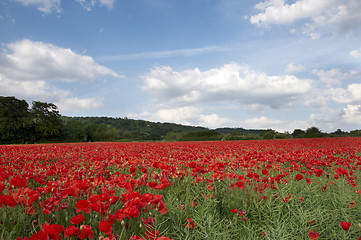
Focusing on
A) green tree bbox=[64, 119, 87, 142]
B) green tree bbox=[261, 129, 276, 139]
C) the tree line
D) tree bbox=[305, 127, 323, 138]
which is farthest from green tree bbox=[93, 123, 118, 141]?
tree bbox=[305, 127, 323, 138]

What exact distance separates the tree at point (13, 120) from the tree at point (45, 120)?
5.52 feet

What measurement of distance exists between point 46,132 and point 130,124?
2790 inches

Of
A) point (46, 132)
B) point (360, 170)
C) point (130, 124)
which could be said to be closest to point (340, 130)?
point (360, 170)

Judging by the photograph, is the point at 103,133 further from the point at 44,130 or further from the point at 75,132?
the point at 44,130

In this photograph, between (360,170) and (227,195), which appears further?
(360,170)

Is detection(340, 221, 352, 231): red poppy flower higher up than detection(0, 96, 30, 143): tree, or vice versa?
detection(0, 96, 30, 143): tree

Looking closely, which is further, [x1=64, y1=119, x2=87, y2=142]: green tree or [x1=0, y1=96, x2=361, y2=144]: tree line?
[x1=64, y1=119, x2=87, y2=142]: green tree

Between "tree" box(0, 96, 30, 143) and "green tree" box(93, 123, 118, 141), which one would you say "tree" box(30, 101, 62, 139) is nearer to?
"tree" box(0, 96, 30, 143)

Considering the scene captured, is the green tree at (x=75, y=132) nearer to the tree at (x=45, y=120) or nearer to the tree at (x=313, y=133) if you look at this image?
the tree at (x=45, y=120)

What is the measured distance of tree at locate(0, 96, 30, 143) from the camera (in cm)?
4381

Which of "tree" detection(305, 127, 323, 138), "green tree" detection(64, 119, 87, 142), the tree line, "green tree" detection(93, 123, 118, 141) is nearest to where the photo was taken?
"tree" detection(305, 127, 323, 138)

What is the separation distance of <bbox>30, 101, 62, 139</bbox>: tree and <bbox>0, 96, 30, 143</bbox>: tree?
1682 mm

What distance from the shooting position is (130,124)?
117625 mm

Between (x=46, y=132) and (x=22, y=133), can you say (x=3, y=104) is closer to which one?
(x=22, y=133)
